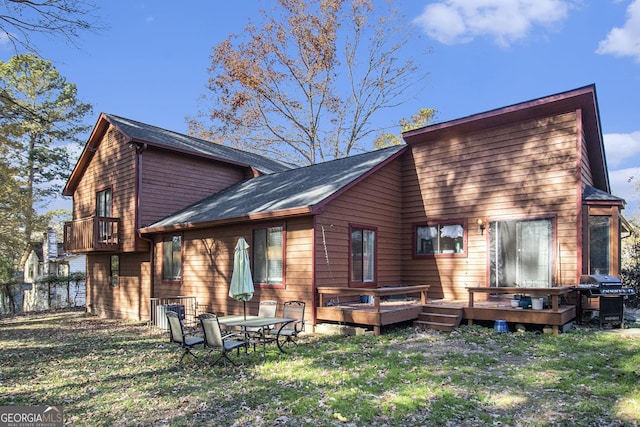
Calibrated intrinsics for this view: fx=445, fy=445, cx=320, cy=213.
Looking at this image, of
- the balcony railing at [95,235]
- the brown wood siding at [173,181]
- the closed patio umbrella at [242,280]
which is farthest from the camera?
the balcony railing at [95,235]

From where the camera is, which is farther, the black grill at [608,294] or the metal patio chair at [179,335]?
the black grill at [608,294]

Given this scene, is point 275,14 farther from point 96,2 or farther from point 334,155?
point 96,2

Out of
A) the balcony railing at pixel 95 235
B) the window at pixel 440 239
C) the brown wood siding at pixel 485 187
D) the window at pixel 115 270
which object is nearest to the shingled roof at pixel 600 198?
the brown wood siding at pixel 485 187

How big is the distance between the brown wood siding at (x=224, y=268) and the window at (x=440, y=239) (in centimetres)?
413

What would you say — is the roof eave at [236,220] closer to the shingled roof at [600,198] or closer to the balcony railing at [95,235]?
the balcony railing at [95,235]

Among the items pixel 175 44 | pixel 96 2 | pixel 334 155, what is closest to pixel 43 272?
pixel 175 44

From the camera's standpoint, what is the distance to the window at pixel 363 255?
11.1 meters

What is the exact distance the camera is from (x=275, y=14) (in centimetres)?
2409

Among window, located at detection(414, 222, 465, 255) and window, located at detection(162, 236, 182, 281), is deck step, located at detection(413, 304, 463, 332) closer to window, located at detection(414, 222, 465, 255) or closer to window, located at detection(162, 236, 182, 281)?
window, located at detection(414, 222, 465, 255)

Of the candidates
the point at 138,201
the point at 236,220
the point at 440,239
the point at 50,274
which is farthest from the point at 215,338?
the point at 50,274

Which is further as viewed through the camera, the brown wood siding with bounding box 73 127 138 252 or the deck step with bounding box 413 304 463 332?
the brown wood siding with bounding box 73 127 138 252

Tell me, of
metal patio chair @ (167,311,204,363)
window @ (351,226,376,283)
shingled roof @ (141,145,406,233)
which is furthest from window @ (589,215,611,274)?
metal patio chair @ (167,311,204,363)

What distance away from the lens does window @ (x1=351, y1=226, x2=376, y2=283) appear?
1112 cm

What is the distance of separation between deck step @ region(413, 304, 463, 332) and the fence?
5.94 meters
